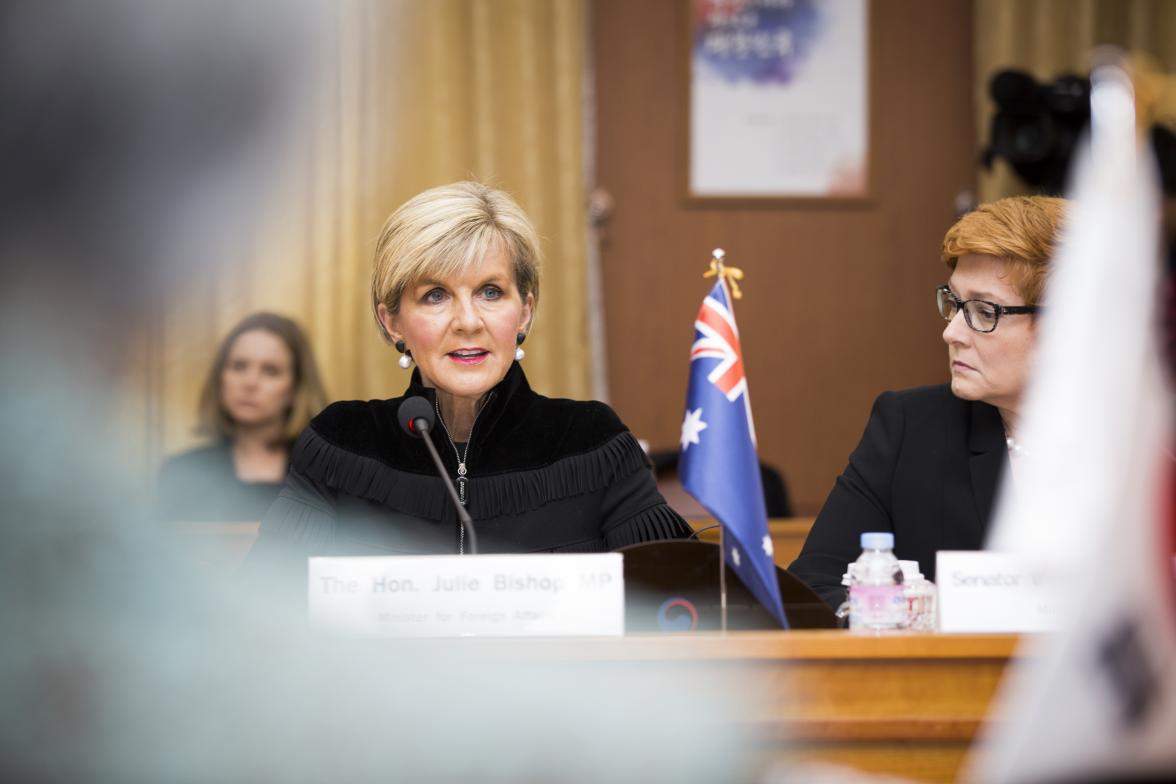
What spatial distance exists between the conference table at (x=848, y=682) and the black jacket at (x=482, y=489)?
2.11ft

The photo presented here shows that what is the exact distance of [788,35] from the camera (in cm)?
455

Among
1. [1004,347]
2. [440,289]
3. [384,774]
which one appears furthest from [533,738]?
[1004,347]

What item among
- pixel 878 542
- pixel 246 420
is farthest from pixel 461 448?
pixel 246 420

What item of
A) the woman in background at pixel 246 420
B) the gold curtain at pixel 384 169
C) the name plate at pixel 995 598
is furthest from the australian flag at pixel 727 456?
the gold curtain at pixel 384 169

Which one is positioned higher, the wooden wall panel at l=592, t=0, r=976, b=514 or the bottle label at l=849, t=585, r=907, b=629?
the wooden wall panel at l=592, t=0, r=976, b=514

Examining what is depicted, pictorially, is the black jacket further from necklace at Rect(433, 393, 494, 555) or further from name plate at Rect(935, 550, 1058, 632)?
name plate at Rect(935, 550, 1058, 632)

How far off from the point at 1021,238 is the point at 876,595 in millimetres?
756

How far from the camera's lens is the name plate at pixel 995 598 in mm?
1514

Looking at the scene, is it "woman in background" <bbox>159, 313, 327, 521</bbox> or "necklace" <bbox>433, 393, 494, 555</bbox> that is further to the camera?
"woman in background" <bbox>159, 313, 327, 521</bbox>

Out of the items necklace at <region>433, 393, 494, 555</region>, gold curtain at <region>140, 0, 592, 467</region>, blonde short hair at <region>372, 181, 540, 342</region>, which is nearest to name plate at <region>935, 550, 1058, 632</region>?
necklace at <region>433, 393, 494, 555</region>

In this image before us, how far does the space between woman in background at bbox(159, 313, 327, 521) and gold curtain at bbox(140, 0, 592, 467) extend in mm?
392

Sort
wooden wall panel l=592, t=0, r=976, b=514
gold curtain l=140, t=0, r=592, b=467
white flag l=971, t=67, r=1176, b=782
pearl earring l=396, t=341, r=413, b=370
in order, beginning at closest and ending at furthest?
white flag l=971, t=67, r=1176, b=782, pearl earring l=396, t=341, r=413, b=370, gold curtain l=140, t=0, r=592, b=467, wooden wall panel l=592, t=0, r=976, b=514

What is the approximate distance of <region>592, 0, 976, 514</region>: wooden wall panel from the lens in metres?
4.63

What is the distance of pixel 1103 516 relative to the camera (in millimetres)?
812
